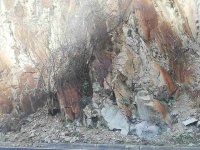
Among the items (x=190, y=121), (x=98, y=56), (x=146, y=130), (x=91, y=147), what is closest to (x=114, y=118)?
(x=146, y=130)

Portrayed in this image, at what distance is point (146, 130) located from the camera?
13430 millimetres

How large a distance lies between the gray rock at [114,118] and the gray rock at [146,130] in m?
0.38

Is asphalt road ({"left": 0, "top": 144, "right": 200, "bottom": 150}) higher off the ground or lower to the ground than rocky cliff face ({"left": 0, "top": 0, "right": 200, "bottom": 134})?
lower

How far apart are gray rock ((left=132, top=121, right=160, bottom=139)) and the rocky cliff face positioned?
27cm

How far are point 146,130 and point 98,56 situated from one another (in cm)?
360

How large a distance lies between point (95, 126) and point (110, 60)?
7.96 ft

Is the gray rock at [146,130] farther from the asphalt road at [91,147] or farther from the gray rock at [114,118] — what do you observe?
the asphalt road at [91,147]

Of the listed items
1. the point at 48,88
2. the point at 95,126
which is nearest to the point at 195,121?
the point at 95,126

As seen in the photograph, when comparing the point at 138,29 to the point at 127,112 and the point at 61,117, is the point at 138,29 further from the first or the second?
the point at 61,117

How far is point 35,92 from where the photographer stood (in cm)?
1677

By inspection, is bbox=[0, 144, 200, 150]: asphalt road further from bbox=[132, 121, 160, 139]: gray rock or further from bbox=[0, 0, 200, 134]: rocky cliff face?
bbox=[0, 0, 200, 134]: rocky cliff face

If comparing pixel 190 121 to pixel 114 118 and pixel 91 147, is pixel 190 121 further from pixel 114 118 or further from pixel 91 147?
pixel 91 147

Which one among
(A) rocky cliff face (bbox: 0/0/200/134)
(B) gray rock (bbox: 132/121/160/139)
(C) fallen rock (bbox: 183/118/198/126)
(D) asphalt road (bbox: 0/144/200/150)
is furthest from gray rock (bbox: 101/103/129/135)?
(C) fallen rock (bbox: 183/118/198/126)

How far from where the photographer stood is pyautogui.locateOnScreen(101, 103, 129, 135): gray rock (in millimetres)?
13914
